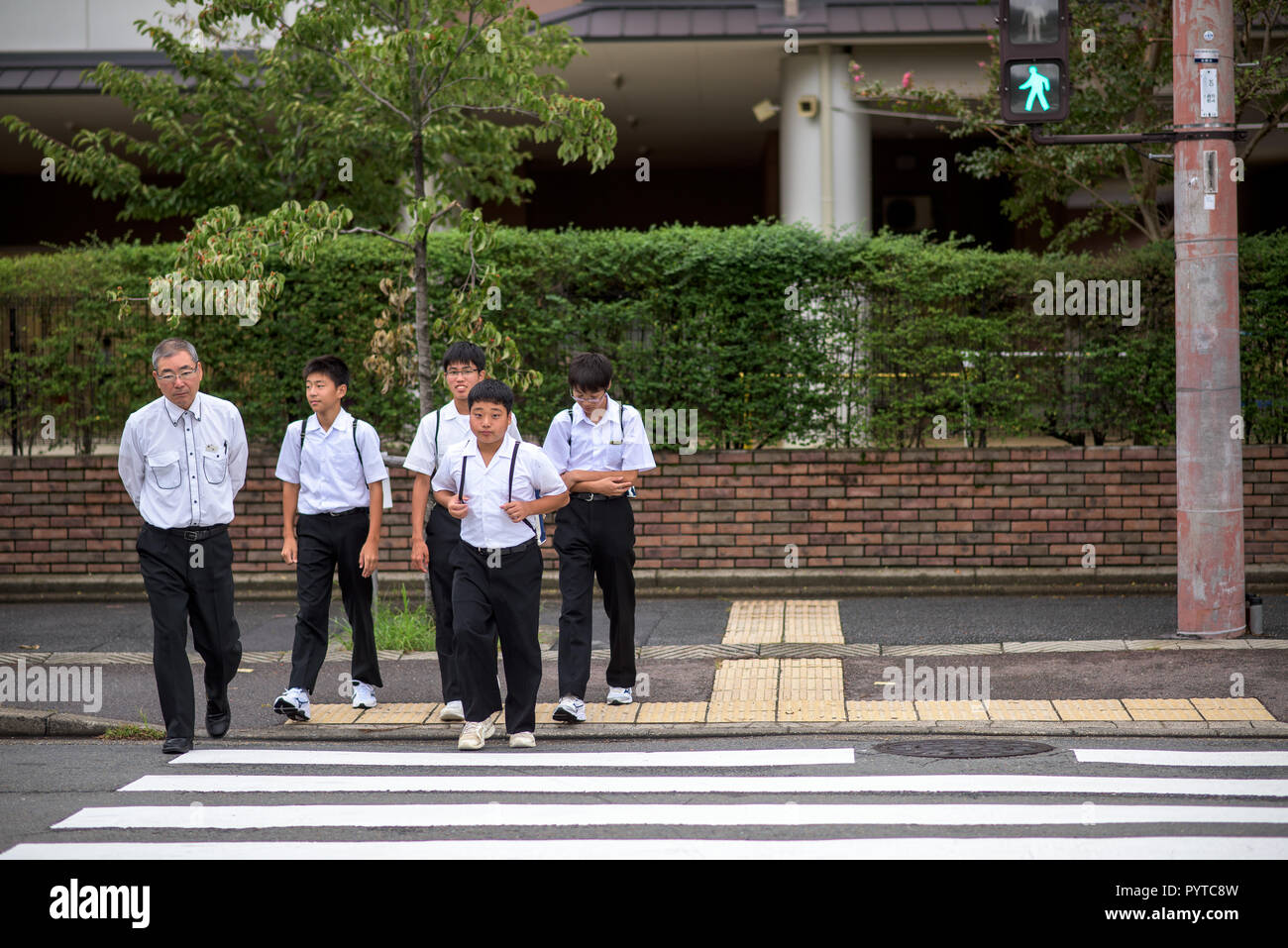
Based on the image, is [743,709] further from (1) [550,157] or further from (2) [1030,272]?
(1) [550,157]

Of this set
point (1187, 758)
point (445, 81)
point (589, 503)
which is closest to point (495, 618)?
point (589, 503)

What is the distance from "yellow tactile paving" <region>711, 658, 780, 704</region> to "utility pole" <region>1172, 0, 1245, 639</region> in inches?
113

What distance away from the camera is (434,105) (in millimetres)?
11898

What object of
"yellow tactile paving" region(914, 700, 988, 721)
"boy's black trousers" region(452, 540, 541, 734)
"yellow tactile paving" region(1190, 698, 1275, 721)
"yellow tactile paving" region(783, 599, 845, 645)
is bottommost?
"yellow tactile paving" region(914, 700, 988, 721)

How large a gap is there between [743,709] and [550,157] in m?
19.8

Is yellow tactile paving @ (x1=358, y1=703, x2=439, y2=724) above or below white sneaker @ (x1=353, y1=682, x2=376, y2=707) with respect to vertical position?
below

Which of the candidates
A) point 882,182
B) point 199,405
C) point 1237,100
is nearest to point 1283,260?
point 1237,100

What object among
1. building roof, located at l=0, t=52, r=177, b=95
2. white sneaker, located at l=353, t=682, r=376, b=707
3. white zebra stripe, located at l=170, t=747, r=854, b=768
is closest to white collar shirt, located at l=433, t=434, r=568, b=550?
white zebra stripe, located at l=170, t=747, r=854, b=768

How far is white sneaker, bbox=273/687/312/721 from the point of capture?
27.1 feet

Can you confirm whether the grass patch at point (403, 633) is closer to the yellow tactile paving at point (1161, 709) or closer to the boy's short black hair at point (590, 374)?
the boy's short black hair at point (590, 374)

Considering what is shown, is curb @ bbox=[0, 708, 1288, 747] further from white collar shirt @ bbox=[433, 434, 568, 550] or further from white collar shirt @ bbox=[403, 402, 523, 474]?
white collar shirt @ bbox=[403, 402, 523, 474]

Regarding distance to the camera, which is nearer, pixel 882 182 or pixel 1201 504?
pixel 1201 504

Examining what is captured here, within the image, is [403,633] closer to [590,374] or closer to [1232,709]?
[590,374]

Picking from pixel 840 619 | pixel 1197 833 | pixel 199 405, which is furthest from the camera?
pixel 840 619
